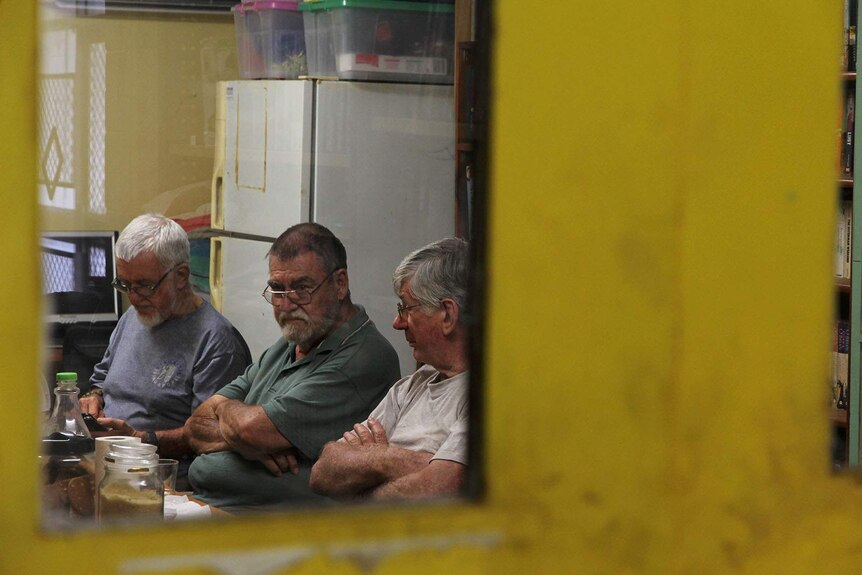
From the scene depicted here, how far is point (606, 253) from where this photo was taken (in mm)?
1136

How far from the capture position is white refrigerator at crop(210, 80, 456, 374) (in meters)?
3.98

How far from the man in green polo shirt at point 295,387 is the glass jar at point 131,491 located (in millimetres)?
727

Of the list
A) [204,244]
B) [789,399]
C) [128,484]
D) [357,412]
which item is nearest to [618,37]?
[789,399]

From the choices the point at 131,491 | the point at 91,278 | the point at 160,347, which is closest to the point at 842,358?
the point at 160,347

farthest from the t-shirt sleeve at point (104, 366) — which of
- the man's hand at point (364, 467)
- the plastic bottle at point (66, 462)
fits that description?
the man's hand at point (364, 467)

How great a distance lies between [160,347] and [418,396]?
111 centimetres

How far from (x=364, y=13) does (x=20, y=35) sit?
2973 mm

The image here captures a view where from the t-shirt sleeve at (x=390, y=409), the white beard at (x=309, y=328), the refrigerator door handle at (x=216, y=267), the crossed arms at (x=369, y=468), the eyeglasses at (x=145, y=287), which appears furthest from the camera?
the refrigerator door handle at (x=216, y=267)

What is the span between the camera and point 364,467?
96.4 inches

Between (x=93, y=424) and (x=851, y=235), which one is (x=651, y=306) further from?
(x=851, y=235)

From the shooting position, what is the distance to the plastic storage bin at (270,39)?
4.12 metres

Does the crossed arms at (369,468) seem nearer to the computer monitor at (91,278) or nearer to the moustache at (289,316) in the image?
the moustache at (289,316)

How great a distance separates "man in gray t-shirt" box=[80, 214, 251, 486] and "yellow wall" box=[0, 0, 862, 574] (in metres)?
2.24

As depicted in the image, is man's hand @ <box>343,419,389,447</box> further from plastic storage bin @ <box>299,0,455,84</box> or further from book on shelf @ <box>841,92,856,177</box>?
book on shelf @ <box>841,92,856,177</box>
